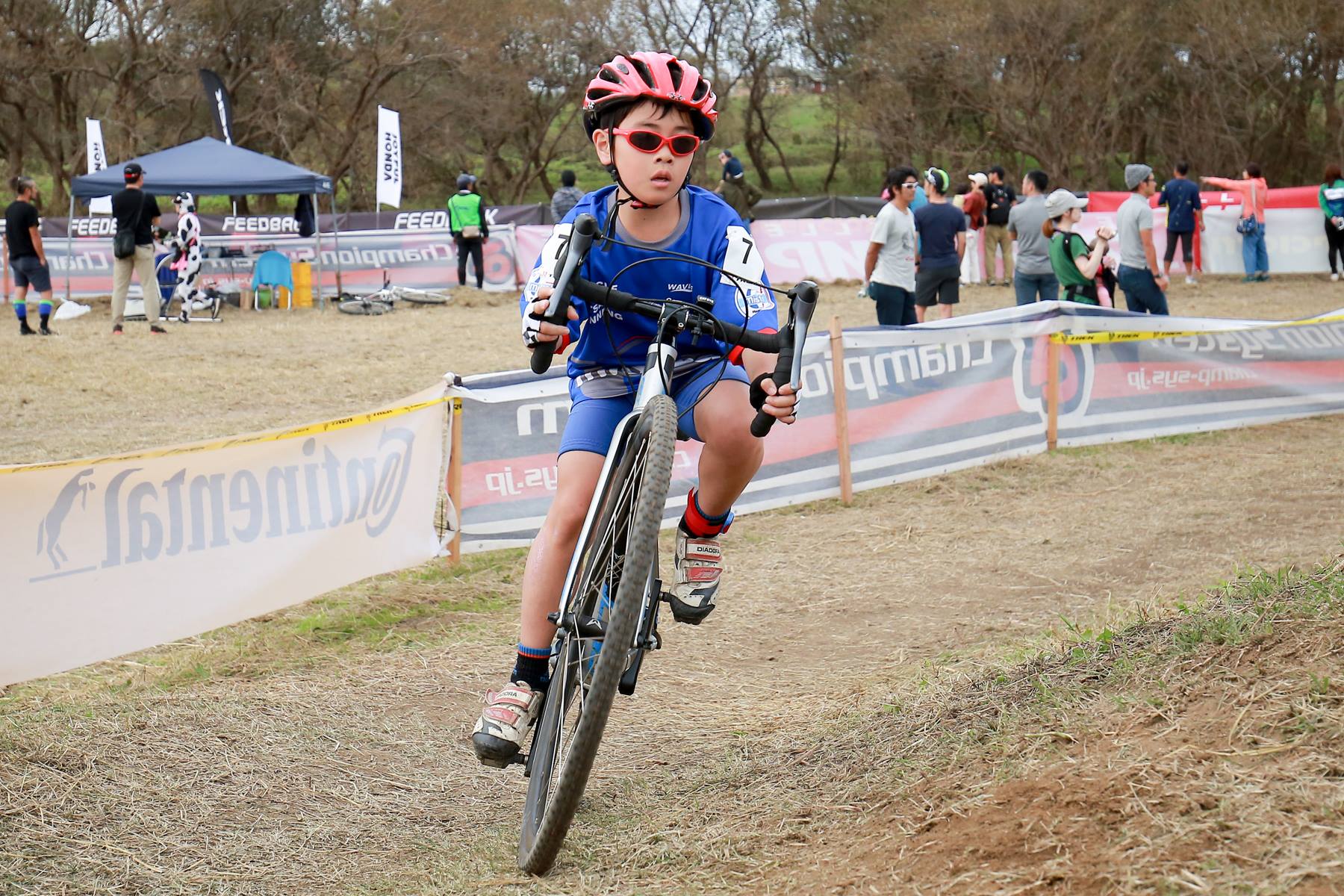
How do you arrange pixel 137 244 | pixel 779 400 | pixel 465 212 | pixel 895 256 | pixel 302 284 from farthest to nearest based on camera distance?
pixel 465 212 < pixel 302 284 < pixel 137 244 < pixel 895 256 < pixel 779 400

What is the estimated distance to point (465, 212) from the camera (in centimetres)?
2216

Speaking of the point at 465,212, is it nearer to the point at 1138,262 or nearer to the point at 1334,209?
the point at 1138,262

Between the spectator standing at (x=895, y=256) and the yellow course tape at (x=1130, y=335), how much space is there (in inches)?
77.7

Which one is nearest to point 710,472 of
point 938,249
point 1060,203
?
point 1060,203

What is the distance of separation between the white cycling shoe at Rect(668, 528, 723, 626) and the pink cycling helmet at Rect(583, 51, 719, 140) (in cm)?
124

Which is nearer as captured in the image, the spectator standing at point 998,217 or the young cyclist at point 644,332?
the young cyclist at point 644,332

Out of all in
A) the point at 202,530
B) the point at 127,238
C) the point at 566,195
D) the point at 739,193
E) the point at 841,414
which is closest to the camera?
the point at 202,530

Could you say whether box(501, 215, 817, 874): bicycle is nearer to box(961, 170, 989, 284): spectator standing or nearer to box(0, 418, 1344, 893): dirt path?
box(0, 418, 1344, 893): dirt path

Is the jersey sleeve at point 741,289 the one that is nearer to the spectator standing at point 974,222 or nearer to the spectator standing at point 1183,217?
the spectator standing at point 974,222

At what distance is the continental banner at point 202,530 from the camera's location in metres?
5.15

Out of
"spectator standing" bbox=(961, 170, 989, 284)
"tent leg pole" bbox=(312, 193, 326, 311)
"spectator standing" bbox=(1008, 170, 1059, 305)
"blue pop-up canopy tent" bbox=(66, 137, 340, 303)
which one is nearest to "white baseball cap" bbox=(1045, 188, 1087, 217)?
"spectator standing" bbox=(1008, 170, 1059, 305)

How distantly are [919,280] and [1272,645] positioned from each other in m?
9.50

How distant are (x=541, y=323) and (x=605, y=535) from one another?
2.01 feet

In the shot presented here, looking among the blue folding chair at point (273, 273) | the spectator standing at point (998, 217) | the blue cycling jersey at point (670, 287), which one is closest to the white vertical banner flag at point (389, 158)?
the blue folding chair at point (273, 273)
